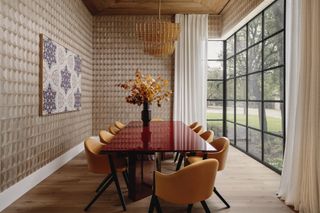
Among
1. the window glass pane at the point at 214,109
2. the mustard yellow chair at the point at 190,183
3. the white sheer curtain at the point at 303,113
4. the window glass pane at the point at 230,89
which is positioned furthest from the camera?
the window glass pane at the point at 214,109

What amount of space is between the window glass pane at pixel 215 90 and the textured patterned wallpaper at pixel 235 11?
55.3 inches

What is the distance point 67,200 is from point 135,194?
85 cm

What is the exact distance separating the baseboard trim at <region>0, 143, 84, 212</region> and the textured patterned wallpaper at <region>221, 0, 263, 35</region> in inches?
184

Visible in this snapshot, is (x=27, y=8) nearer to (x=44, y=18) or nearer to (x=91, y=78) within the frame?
(x=44, y=18)

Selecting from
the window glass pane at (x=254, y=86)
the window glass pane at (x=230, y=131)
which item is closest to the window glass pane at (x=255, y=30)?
the window glass pane at (x=254, y=86)

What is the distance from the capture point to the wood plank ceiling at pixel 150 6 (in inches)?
263

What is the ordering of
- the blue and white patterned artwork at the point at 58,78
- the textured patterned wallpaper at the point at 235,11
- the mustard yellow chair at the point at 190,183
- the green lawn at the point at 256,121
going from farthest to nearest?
the textured patterned wallpaper at the point at 235,11, the green lawn at the point at 256,121, the blue and white patterned artwork at the point at 58,78, the mustard yellow chair at the point at 190,183

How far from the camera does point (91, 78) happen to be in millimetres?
7395

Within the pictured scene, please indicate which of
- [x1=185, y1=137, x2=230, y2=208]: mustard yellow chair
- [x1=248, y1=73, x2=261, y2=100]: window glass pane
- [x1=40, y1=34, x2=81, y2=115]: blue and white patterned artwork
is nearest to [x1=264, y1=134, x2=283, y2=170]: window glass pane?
[x1=248, y1=73, x2=261, y2=100]: window glass pane

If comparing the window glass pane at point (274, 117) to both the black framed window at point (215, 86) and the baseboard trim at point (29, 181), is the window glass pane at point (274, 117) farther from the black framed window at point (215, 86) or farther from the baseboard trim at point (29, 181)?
the baseboard trim at point (29, 181)

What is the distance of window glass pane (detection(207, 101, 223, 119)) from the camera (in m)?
7.70

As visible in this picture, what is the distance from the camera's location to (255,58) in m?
5.75

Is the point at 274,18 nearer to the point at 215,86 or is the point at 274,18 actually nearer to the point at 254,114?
the point at 254,114

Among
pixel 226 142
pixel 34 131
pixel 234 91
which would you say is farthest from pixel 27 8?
pixel 234 91
